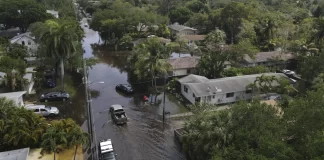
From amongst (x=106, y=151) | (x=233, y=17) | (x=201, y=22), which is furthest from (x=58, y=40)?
(x=201, y=22)

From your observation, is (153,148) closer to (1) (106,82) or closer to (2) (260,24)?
(1) (106,82)

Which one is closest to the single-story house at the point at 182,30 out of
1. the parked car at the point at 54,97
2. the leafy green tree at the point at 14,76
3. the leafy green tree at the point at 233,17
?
the leafy green tree at the point at 233,17

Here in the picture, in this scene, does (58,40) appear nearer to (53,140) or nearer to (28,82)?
(28,82)

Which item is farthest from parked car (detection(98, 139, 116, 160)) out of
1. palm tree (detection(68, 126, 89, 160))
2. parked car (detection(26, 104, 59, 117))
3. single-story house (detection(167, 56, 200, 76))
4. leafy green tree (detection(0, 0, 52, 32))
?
leafy green tree (detection(0, 0, 52, 32))

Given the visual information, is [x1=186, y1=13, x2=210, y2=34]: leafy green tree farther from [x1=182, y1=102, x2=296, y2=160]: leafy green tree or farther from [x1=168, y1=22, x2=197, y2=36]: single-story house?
[x1=182, y1=102, x2=296, y2=160]: leafy green tree

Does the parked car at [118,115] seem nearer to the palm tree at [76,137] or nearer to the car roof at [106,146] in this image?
the car roof at [106,146]
